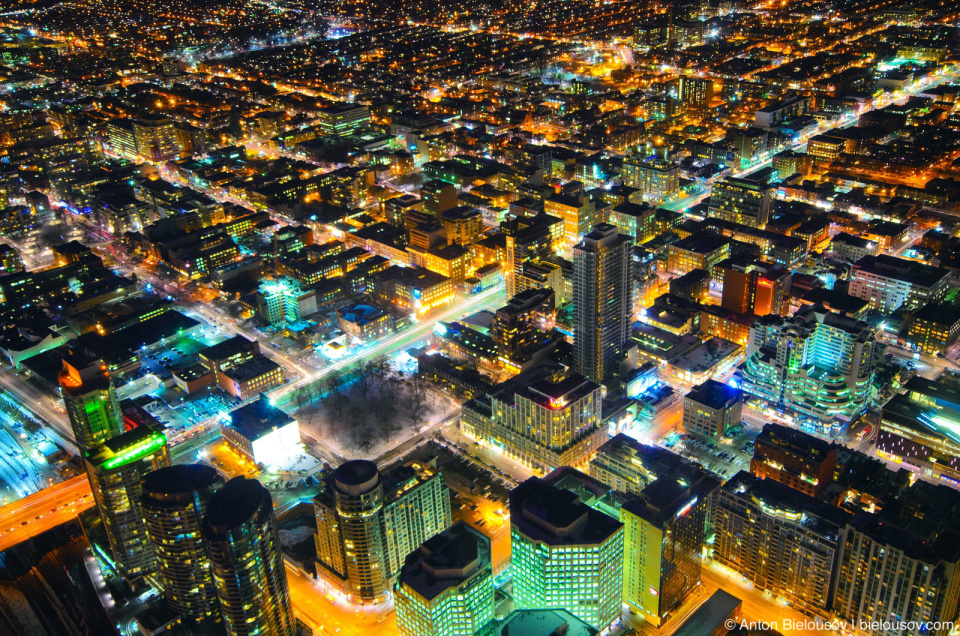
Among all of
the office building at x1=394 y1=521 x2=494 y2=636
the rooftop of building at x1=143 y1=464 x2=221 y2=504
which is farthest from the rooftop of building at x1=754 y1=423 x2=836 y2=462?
the rooftop of building at x1=143 y1=464 x2=221 y2=504

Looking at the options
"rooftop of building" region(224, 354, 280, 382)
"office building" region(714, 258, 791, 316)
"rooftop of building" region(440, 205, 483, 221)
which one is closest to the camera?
"rooftop of building" region(224, 354, 280, 382)

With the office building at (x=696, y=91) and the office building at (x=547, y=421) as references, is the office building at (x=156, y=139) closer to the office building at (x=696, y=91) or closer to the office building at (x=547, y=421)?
the office building at (x=696, y=91)

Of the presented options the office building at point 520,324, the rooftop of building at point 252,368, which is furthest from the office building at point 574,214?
the rooftop of building at point 252,368

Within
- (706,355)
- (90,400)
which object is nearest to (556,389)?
(706,355)

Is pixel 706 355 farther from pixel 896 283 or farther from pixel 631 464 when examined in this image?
pixel 896 283

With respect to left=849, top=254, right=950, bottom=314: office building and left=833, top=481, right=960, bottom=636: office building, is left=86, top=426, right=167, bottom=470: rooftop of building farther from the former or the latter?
left=849, top=254, right=950, bottom=314: office building

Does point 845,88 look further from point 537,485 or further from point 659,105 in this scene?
point 537,485
